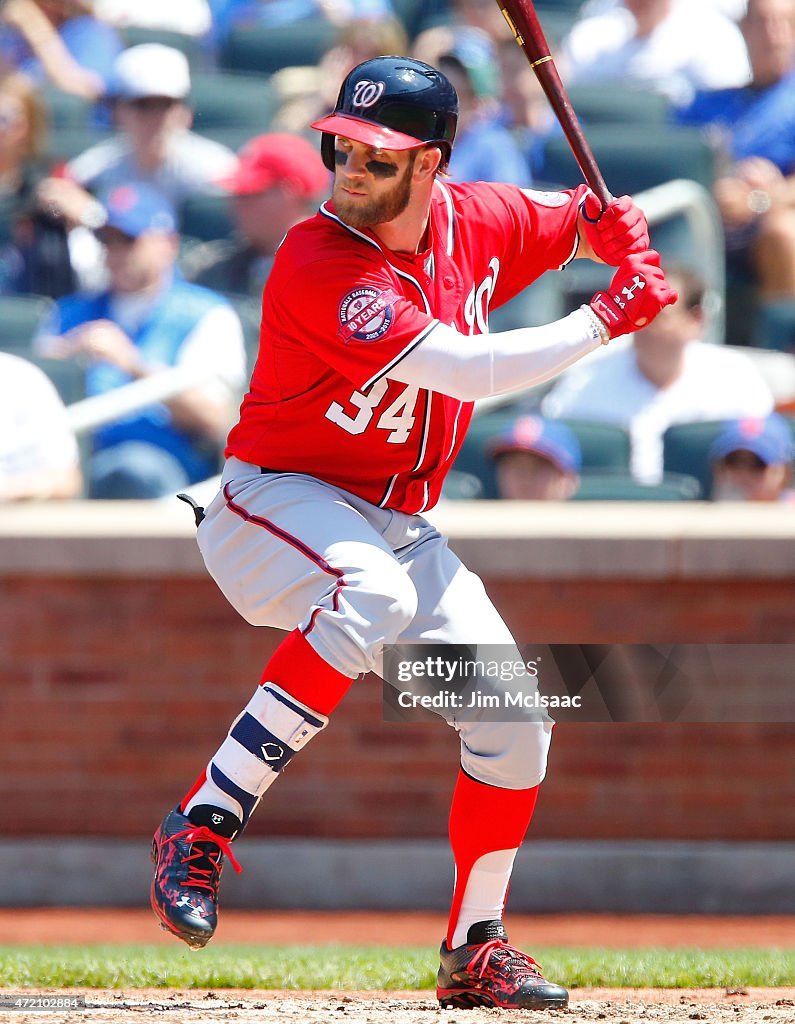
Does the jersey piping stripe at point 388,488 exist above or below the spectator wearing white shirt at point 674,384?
above

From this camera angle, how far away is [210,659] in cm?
609

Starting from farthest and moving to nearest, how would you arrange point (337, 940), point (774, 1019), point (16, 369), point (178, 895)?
point (16, 369), point (337, 940), point (774, 1019), point (178, 895)

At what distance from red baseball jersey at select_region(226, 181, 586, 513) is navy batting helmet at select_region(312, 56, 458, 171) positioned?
8.2 inches

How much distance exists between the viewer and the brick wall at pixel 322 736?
19.5 feet

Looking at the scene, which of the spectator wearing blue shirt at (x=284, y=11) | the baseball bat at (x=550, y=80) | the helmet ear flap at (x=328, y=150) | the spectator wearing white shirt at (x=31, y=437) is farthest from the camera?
the spectator wearing blue shirt at (x=284, y=11)

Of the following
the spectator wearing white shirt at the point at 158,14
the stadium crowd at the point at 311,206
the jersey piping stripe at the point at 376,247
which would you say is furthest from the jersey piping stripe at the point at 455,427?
the spectator wearing white shirt at the point at 158,14

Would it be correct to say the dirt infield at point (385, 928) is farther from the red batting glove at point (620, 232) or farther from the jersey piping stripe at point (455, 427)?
the red batting glove at point (620, 232)

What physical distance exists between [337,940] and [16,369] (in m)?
2.57

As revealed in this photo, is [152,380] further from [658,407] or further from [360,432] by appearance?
[360,432]

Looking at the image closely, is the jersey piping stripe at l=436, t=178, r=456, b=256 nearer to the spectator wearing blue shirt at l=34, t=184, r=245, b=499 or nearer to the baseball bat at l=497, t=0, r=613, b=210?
the baseball bat at l=497, t=0, r=613, b=210

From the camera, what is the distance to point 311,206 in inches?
283

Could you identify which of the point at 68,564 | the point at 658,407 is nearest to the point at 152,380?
the point at 68,564

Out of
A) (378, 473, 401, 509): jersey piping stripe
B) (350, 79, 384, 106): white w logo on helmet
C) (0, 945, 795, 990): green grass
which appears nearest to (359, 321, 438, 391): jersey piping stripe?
(378, 473, 401, 509): jersey piping stripe

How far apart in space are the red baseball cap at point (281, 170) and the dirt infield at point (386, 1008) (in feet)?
13.0
